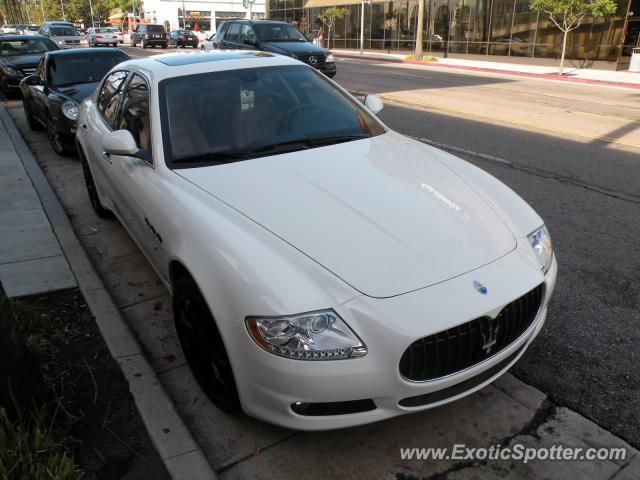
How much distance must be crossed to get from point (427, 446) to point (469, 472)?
230 millimetres

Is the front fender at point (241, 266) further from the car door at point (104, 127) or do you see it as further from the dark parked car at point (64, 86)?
the dark parked car at point (64, 86)

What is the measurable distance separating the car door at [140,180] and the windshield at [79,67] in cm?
542

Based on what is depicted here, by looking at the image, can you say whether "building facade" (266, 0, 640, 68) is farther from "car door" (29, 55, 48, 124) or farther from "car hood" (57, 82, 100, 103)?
"car door" (29, 55, 48, 124)

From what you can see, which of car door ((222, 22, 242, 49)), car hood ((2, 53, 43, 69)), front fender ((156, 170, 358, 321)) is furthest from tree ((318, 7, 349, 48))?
front fender ((156, 170, 358, 321))

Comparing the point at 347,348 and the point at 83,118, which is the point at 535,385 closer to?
the point at 347,348

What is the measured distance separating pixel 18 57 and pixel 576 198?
14615mm

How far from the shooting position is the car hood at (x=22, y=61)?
1384 centimetres

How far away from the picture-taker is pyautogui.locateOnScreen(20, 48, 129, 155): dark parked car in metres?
7.94

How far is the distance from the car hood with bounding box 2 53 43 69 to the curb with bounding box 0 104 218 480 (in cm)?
1075

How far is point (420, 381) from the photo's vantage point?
2.31 metres

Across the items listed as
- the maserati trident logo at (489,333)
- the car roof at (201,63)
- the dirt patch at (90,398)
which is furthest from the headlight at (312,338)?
the car roof at (201,63)

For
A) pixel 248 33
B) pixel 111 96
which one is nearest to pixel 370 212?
pixel 111 96

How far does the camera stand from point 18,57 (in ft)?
47.6

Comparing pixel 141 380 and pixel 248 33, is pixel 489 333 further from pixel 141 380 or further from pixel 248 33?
pixel 248 33
